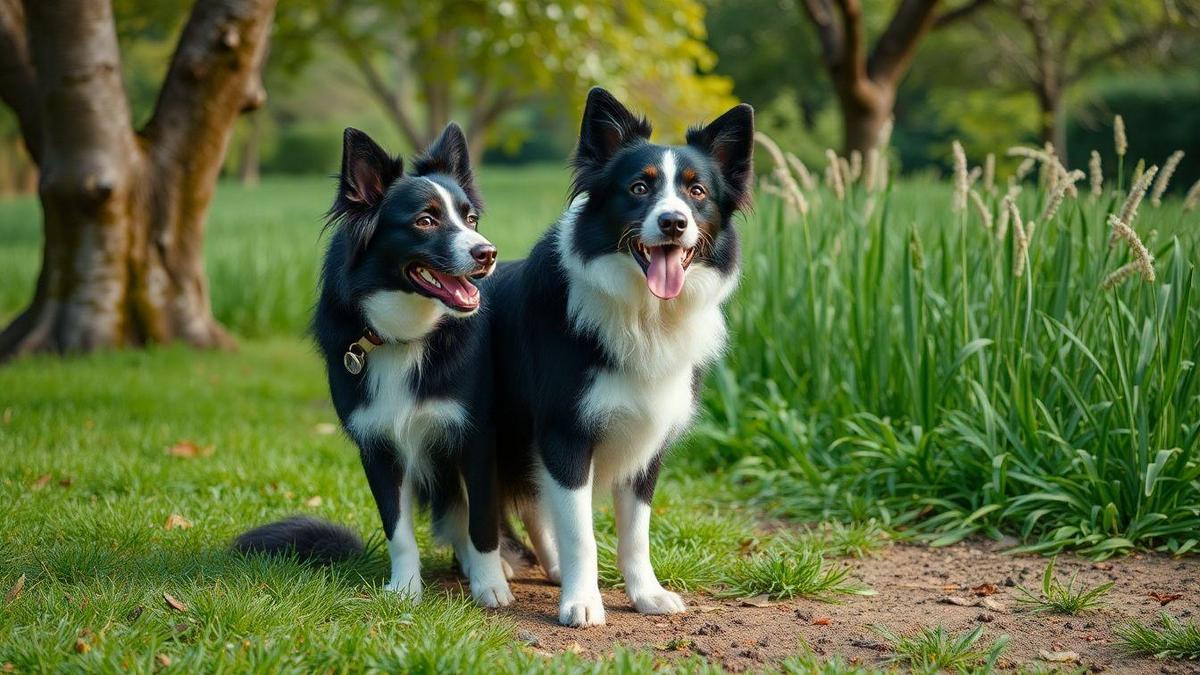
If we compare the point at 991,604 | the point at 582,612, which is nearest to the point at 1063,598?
the point at 991,604

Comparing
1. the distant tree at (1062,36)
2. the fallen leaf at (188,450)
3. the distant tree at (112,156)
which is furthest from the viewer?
the distant tree at (1062,36)

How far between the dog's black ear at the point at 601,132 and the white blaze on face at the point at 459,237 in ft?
1.43

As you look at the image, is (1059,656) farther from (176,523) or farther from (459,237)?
(176,523)

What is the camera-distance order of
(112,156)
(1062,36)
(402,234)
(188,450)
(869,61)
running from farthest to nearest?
1. (1062,36)
2. (869,61)
3. (112,156)
4. (188,450)
5. (402,234)

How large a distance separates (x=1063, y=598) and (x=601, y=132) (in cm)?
228

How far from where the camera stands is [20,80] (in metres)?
8.34

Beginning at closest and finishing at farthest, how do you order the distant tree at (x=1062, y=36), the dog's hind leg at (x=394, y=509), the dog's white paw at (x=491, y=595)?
the dog's hind leg at (x=394, y=509)
the dog's white paw at (x=491, y=595)
the distant tree at (x=1062, y=36)

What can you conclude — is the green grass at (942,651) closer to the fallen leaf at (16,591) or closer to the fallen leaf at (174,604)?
the fallen leaf at (174,604)

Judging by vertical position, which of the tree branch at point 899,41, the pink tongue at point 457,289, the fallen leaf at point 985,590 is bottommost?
the fallen leaf at point 985,590

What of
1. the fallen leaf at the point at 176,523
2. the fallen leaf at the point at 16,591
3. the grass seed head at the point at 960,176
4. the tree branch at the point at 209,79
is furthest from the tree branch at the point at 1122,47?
the fallen leaf at the point at 16,591

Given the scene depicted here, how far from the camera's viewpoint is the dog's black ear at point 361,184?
363cm

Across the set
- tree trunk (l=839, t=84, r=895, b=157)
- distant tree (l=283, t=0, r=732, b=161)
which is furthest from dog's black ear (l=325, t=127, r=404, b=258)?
tree trunk (l=839, t=84, r=895, b=157)

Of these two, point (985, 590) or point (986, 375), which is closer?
point (985, 590)

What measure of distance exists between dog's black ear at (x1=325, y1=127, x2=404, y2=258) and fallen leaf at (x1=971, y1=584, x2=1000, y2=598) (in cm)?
259
